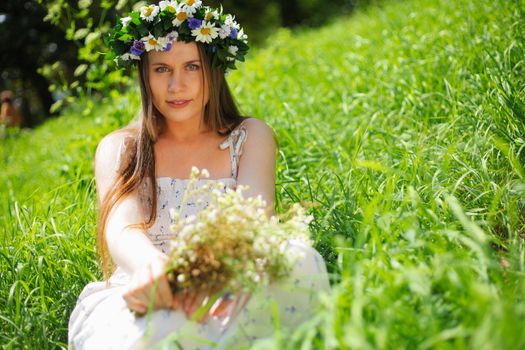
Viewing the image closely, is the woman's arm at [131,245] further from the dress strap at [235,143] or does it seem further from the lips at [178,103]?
the dress strap at [235,143]

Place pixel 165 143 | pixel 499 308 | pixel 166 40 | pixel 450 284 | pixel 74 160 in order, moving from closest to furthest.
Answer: pixel 499 308 → pixel 450 284 → pixel 166 40 → pixel 165 143 → pixel 74 160

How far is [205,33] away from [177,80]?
0.91ft

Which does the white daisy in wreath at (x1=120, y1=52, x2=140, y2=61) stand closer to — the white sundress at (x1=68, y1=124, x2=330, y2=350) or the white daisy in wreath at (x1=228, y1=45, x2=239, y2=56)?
the white daisy in wreath at (x1=228, y1=45, x2=239, y2=56)

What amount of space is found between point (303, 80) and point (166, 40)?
3027 millimetres

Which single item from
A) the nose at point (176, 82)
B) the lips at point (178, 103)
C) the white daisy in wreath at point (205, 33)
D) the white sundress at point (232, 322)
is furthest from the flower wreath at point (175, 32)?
the white sundress at point (232, 322)

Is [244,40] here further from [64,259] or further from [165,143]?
[64,259]

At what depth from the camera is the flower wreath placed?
2607 mm

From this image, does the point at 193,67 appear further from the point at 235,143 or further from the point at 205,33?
the point at 235,143

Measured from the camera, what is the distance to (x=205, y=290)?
72.2 inches

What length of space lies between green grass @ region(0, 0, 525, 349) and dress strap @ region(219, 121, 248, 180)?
1.61ft

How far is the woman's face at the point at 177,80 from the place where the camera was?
2586 millimetres

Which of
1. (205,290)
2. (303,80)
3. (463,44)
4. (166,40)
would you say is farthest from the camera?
(303,80)

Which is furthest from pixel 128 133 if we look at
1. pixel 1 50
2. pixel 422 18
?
pixel 1 50

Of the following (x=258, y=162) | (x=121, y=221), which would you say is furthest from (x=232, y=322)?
(x=258, y=162)
